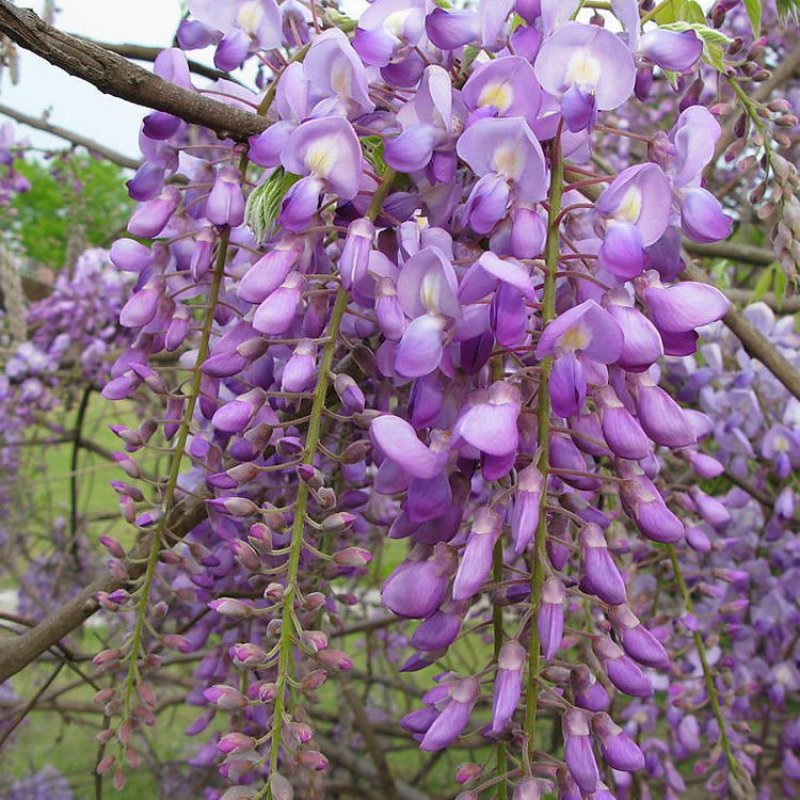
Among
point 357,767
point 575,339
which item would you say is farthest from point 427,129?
point 357,767

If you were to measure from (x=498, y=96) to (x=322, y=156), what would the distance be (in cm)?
11

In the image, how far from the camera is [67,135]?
177 cm

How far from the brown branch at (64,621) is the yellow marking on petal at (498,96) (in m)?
0.42

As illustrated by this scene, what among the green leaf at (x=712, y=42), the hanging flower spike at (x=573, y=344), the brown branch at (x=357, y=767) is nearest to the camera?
the hanging flower spike at (x=573, y=344)

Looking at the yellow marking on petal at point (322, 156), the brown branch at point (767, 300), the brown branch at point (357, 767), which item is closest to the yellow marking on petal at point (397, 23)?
the yellow marking on petal at point (322, 156)

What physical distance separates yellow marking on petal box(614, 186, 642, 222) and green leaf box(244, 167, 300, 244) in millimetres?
223

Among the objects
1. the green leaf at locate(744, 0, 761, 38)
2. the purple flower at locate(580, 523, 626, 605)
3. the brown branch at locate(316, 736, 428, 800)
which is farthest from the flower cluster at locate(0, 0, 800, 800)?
the brown branch at locate(316, 736, 428, 800)

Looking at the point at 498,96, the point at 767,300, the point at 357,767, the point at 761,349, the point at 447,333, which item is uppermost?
the point at 498,96

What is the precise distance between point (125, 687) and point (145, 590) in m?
A: 0.07

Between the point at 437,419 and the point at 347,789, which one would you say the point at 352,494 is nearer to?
the point at 437,419

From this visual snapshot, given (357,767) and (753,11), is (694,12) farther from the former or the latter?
(357,767)

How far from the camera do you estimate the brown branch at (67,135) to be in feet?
5.69

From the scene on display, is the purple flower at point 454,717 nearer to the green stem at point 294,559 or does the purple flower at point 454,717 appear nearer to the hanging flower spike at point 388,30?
the green stem at point 294,559

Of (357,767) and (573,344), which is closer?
(573,344)
